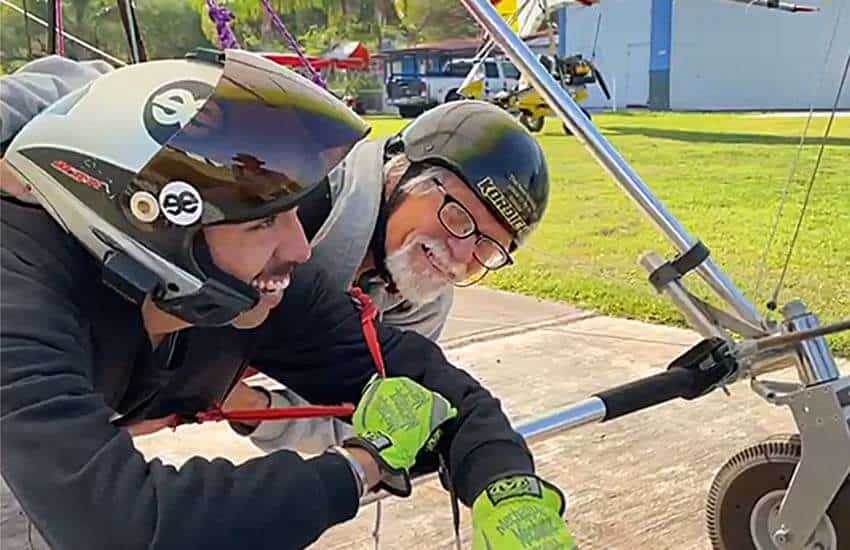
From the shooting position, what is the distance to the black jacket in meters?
1.07

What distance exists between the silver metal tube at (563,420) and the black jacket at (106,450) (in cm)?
37

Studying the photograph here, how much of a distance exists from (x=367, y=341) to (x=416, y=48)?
35.5m

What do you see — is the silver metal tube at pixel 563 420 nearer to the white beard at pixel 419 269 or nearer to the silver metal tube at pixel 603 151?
the white beard at pixel 419 269

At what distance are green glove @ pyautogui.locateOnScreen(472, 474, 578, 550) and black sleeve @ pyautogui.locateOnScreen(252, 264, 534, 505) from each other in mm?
121

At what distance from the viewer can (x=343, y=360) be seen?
1644 millimetres

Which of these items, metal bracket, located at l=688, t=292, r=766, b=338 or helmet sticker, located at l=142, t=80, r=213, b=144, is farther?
metal bracket, located at l=688, t=292, r=766, b=338

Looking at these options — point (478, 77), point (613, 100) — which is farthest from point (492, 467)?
point (613, 100)

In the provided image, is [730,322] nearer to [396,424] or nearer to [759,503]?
[759,503]

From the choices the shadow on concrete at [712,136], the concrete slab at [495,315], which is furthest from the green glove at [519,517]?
the shadow on concrete at [712,136]

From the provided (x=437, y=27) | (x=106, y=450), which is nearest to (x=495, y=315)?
(x=106, y=450)

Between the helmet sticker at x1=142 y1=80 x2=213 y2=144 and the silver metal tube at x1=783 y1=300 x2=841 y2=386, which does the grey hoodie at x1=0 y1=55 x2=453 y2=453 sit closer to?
the helmet sticker at x1=142 y1=80 x2=213 y2=144

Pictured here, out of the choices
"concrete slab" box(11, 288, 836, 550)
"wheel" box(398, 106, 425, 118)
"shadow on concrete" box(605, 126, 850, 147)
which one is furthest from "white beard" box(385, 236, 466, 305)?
"wheel" box(398, 106, 425, 118)

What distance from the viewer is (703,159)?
12.5 meters

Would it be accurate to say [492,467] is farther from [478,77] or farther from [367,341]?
[478,77]
